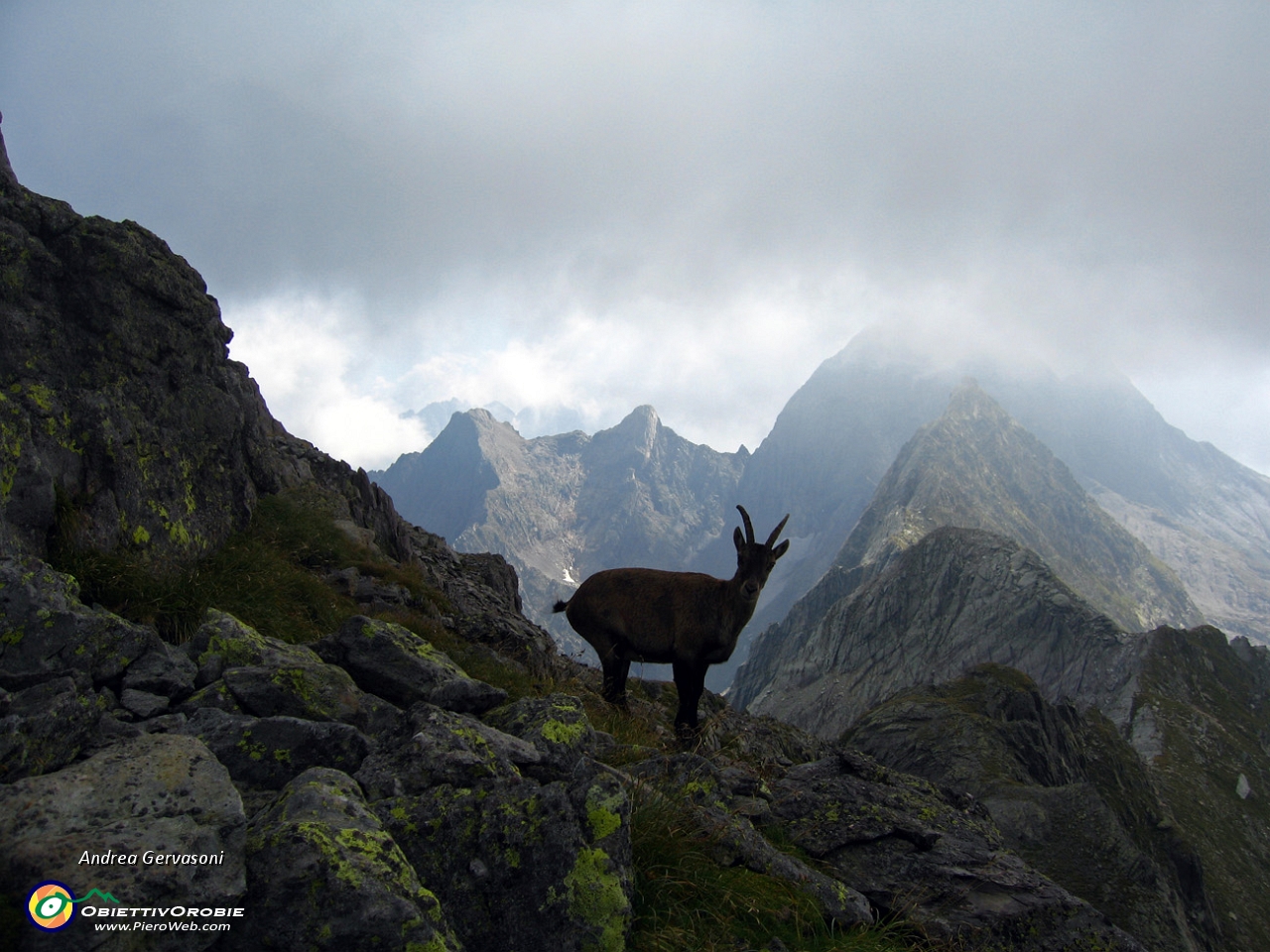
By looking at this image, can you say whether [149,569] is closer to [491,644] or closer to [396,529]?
[491,644]

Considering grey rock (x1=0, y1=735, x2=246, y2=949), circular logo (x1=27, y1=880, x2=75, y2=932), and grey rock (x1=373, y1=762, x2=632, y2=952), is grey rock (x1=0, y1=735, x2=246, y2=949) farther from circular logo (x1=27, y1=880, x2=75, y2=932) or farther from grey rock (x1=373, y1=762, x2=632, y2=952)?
grey rock (x1=373, y1=762, x2=632, y2=952)

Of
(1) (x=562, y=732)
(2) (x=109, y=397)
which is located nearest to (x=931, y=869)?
(1) (x=562, y=732)

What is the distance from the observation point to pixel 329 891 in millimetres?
3645

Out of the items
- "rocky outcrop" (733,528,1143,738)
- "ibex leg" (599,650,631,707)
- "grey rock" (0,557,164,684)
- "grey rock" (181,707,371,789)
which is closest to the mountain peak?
"grey rock" (0,557,164,684)

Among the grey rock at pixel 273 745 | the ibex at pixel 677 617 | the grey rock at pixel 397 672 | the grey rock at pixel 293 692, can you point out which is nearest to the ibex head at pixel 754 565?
the ibex at pixel 677 617

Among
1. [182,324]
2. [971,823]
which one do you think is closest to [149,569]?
[182,324]

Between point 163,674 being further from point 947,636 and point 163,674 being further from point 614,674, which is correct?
point 947,636

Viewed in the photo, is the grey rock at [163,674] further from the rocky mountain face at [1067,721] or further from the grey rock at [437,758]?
the rocky mountain face at [1067,721]

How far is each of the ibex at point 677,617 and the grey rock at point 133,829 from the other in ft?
28.4

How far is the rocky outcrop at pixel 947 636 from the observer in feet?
419

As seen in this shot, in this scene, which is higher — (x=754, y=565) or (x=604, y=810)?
(x=754, y=565)

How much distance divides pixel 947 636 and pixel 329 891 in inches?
6893

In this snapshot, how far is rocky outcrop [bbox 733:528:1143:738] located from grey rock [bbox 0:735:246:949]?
132 meters

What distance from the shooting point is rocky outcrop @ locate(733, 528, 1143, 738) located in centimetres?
12756
